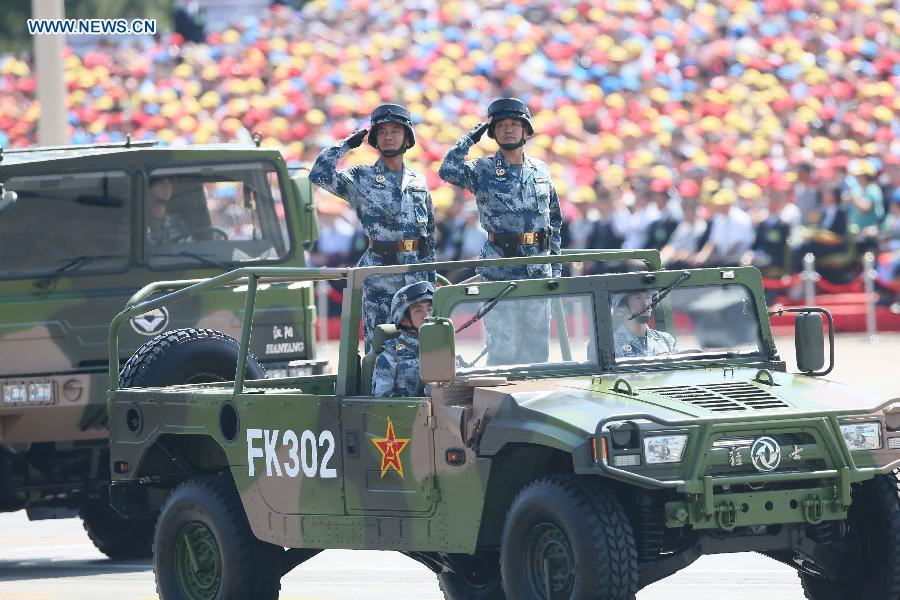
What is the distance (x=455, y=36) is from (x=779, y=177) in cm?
986

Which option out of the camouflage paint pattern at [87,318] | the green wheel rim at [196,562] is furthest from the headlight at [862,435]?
the camouflage paint pattern at [87,318]

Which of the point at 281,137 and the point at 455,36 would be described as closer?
the point at 281,137

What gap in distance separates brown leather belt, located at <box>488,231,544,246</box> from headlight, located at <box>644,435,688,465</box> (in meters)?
3.63

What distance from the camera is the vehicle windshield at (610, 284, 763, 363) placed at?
30.6 feet

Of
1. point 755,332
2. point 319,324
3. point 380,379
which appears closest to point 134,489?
point 380,379

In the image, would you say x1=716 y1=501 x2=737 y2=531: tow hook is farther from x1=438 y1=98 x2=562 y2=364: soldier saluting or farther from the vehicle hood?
x1=438 y1=98 x2=562 y2=364: soldier saluting

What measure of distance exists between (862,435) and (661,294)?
4.25 feet

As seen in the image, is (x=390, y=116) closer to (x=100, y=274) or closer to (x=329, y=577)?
(x=329, y=577)

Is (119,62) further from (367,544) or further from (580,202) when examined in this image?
(367,544)

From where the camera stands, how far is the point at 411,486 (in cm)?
894

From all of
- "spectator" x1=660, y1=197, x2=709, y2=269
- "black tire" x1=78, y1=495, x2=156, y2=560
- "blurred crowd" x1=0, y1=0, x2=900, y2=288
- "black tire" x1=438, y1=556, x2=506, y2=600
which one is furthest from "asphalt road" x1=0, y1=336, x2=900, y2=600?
"blurred crowd" x1=0, y1=0, x2=900, y2=288

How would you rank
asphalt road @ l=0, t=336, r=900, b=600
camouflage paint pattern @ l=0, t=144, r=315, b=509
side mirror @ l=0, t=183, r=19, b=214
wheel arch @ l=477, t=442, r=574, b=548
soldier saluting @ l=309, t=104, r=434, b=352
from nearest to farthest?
1. wheel arch @ l=477, t=442, r=574, b=548
2. asphalt road @ l=0, t=336, r=900, b=600
3. soldier saluting @ l=309, t=104, r=434, b=352
4. camouflage paint pattern @ l=0, t=144, r=315, b=509
5. side mirror @ l=0, t=183, r=19, b=214

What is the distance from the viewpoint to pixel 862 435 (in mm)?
8508

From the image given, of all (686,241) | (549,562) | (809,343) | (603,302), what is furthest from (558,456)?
(686,241)
